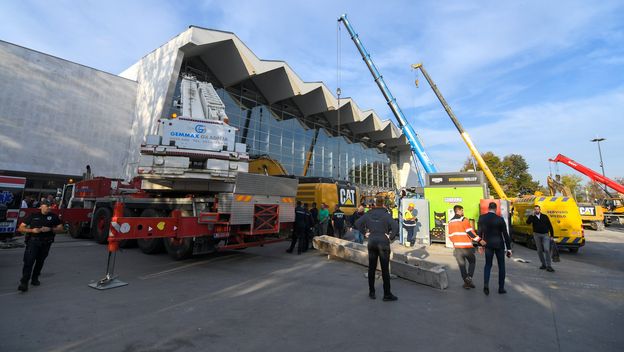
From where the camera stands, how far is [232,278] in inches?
244

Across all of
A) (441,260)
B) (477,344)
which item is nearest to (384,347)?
(477,344)

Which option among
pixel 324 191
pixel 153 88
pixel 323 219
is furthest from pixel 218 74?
pixel 323 219

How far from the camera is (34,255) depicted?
5.27 metres

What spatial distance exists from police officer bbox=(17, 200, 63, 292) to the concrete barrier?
6157 millimetres

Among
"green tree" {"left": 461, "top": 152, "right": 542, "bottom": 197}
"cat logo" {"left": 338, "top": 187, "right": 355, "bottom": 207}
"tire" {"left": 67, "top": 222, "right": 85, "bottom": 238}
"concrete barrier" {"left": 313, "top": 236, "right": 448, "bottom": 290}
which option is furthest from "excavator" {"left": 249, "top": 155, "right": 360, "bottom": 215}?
"green tree" {"left": 461, "top": 152, "right": 542, "bottom": 197}

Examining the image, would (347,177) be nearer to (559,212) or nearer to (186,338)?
(559,212)

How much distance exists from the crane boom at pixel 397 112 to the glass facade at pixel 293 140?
976 centimetres

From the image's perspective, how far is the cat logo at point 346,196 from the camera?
Answer: 1386cm

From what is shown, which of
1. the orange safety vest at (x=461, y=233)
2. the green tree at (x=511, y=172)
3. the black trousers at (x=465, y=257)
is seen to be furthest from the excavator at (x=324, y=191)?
the green tree at (x=511, y=172)

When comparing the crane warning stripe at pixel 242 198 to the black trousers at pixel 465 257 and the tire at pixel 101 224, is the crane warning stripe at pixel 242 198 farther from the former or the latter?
the tire at pixel 101 224

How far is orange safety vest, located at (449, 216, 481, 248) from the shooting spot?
583 centimetres

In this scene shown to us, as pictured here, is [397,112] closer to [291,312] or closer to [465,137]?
[465,137]

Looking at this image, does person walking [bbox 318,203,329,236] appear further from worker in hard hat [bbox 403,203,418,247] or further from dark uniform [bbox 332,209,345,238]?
worker in hard hat [bbox 403,203,418,247]

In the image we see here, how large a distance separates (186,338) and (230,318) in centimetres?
68
